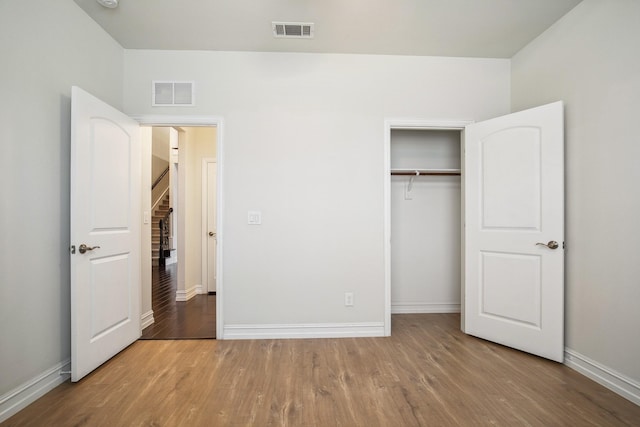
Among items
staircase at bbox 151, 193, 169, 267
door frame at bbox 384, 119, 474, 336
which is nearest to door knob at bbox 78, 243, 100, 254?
door frame at bbox 384, 119, 474, 336

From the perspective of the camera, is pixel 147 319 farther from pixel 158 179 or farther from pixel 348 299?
pixel 158 179

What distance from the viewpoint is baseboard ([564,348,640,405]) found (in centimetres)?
193

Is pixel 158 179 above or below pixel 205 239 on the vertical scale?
above

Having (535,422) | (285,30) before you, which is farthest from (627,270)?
(285,30)

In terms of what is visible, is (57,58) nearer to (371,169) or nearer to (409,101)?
(371,169)

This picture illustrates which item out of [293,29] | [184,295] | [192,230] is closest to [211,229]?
[192,230]

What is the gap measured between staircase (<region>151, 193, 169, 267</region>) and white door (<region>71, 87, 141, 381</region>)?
554cm

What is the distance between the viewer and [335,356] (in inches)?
99.7

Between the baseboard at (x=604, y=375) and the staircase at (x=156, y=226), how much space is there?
8052 mm

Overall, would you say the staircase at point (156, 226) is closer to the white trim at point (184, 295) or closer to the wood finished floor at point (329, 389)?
the white trim at point (184, 295)

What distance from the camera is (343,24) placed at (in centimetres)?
255

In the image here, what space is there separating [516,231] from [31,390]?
3.77m

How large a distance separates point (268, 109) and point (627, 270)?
121 inches

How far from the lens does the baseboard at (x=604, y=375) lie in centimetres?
193
